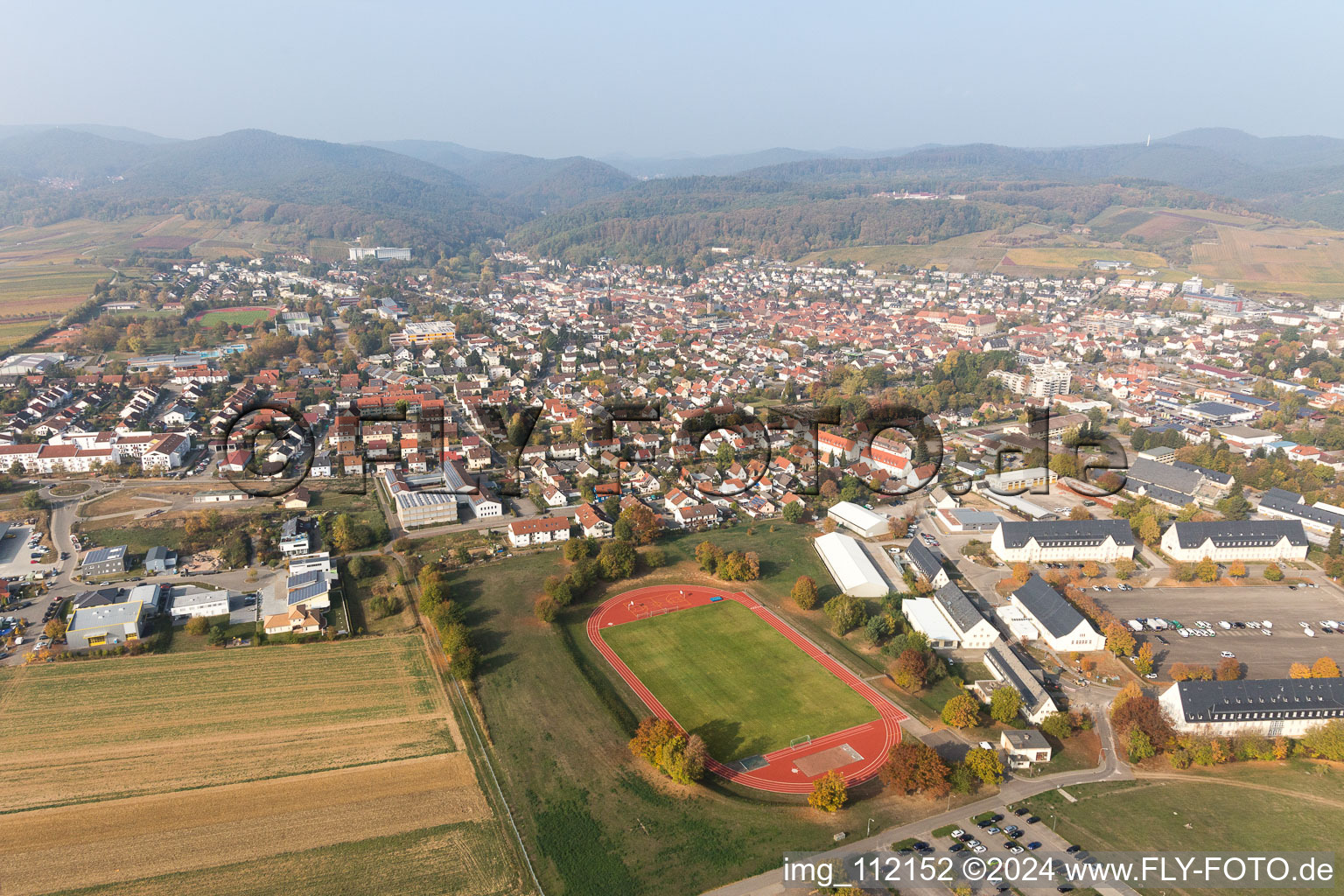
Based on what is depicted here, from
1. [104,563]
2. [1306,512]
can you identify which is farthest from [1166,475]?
[104,563]

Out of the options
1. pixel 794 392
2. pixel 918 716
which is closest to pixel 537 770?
pixel 918 716

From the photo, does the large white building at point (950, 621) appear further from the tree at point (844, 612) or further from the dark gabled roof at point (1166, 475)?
the dark gabled roof at point (1166, 475)

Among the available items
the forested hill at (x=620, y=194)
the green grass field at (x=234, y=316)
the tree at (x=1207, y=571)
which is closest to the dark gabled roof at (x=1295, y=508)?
the tree at (x=1207, y=571)

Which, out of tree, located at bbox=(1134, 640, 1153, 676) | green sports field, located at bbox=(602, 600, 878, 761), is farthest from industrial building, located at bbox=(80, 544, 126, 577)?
tree, located at bbox=(1134, 640, 1153, 676)

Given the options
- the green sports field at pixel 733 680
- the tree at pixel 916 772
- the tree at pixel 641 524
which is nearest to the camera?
the tree at pixel 916 772

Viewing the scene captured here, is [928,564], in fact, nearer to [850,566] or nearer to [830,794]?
[850,566]

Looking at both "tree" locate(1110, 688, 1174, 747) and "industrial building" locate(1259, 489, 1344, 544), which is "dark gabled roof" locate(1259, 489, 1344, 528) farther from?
"tree" locate(1110, 688, 1174, 747)
